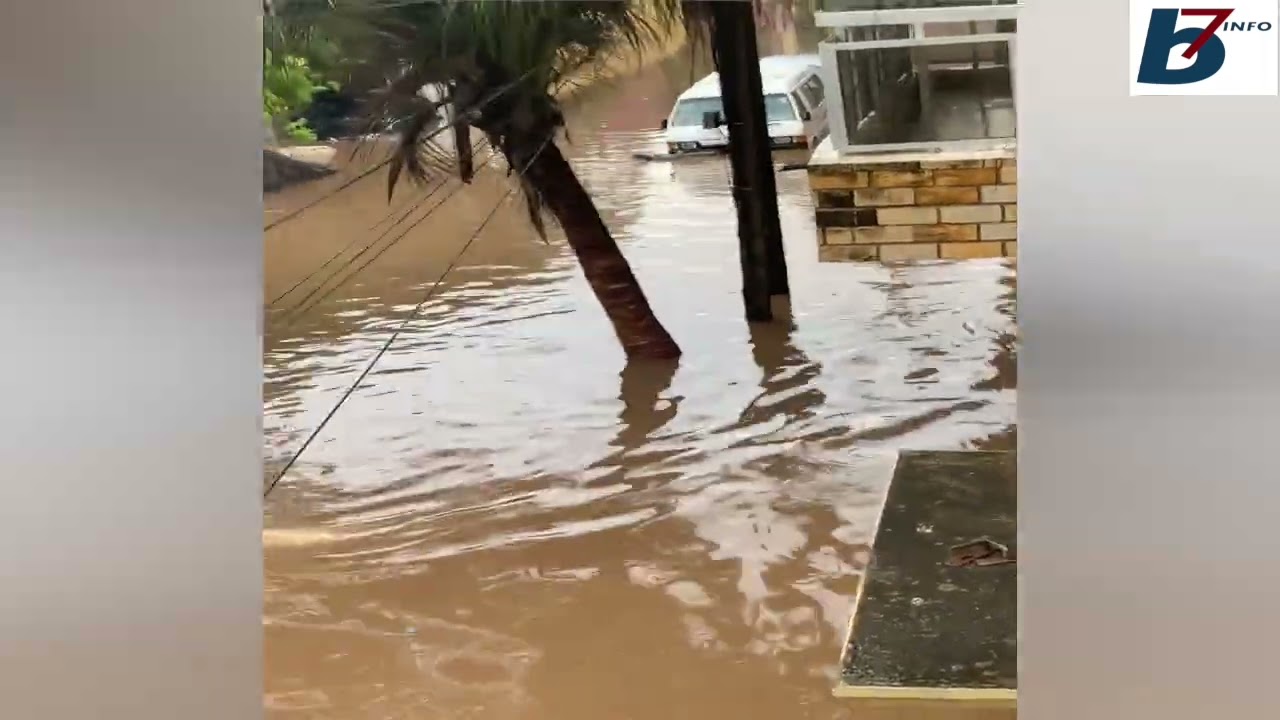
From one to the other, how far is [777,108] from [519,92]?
241 mm

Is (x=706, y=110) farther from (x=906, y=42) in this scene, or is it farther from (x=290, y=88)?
(x=290, y=88)

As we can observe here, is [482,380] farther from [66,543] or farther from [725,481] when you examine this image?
[66,543]

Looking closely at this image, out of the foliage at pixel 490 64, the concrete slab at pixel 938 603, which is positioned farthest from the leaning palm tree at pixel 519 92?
the concrete slab at pixel 938 603

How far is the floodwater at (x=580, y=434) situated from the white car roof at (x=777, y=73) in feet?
0.08

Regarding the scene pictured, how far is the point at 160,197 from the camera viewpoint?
988 millimetres

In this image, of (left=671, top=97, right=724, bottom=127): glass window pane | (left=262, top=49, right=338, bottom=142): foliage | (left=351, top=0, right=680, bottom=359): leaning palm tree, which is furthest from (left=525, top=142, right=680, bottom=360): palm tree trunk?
(left=262, top=49, right=338, bottom=142): foliage

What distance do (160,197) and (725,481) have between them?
1.91 ft

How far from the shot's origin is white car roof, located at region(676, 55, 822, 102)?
→ 975mm

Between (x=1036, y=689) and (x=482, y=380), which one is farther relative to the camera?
(x=482, y=380)

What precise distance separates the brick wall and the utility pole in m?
0.05

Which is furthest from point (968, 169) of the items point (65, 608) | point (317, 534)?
point (65, 608)

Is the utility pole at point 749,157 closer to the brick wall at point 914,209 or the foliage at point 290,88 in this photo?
the brick wall at point 914,209

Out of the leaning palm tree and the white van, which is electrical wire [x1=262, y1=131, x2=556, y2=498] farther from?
the white van

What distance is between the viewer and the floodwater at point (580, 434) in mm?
948
